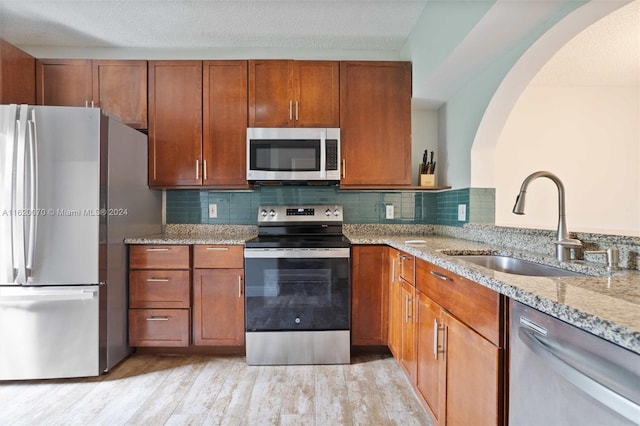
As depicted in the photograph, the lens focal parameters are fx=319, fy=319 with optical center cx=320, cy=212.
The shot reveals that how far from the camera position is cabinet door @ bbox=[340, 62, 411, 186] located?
259 cm

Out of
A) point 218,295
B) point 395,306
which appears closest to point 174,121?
point 218,295

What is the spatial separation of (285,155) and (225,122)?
571mm

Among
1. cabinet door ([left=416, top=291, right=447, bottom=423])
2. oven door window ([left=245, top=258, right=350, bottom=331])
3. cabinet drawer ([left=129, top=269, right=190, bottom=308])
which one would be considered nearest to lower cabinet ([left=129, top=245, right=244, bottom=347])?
cabinet drawer ([left=129, top=269, right=190, bottom=308])

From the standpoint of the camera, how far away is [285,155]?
2518mm

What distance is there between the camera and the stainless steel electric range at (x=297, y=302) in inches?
88.7

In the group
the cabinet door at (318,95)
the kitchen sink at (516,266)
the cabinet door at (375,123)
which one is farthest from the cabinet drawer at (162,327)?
the kitchen sink at (516,266)

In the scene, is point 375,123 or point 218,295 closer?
point 218,295

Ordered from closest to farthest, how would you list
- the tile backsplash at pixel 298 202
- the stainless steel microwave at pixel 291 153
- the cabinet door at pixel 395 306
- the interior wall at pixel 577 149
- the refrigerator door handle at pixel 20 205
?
1. the refrigerator door handle at pixel 20 205
2. the cabinet door at pixel 395 306
3. the stainless steel microwave at pixel 291 153
4. the tile backsplash at pixel 298 202
5. the interior wall at pixel 577 149

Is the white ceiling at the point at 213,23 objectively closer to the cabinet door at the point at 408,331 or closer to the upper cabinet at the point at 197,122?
the upper cabinet at the point at 197,122

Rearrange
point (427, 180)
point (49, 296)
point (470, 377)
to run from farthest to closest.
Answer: point (427, 180) → point (49, 296) → point (470, 377)

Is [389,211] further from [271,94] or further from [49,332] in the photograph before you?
[49,332]

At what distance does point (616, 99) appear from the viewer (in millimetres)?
3391

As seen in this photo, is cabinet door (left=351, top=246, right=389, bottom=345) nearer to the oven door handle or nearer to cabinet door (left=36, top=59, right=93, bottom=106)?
the oven door handle

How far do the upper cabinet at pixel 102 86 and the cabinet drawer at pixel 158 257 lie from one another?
101cm
